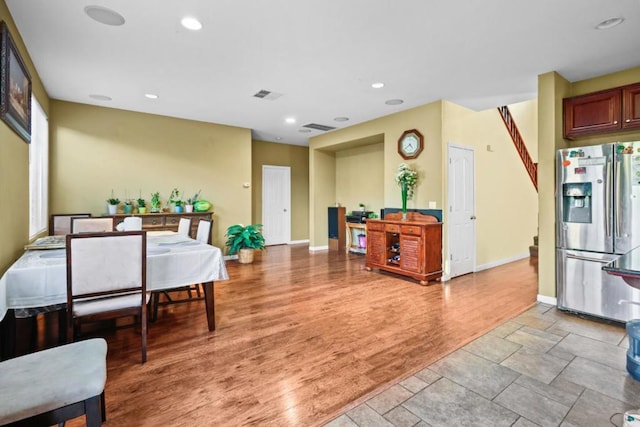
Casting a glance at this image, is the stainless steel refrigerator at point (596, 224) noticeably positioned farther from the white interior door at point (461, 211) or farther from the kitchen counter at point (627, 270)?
the kitchen counter at point (627, 270)

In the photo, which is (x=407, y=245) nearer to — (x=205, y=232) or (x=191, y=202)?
(x=205, y=232)

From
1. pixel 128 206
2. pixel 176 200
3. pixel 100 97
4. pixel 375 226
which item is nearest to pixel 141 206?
pixel 128 206

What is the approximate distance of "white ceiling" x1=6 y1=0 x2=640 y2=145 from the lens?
8.13ft

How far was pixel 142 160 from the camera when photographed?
543 centimetres

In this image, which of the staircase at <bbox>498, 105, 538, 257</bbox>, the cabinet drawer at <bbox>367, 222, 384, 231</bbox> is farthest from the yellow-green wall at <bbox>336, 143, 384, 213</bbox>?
the staircase at <bbox>498, 105, 538, 257</bbox>

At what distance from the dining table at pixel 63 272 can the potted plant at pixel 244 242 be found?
8.24 ft

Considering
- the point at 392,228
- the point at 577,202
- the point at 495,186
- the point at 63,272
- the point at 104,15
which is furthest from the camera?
the point at 495,186

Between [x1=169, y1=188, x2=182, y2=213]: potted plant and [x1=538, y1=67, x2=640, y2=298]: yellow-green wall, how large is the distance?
5.52m

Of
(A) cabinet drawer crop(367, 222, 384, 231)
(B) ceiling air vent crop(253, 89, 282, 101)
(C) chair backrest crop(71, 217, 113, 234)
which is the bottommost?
(A) cabinet drawer crop(367, 222, 384, 231)

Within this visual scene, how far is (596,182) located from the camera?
3.25 m

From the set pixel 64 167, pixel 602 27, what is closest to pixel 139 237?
pixel 64 167

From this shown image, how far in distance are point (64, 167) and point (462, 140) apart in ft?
20.6

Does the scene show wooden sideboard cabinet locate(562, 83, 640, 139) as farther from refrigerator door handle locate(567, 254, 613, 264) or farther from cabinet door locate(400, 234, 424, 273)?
cabinet door locate(400, 234, 424, 273)

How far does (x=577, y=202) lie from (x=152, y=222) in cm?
594
